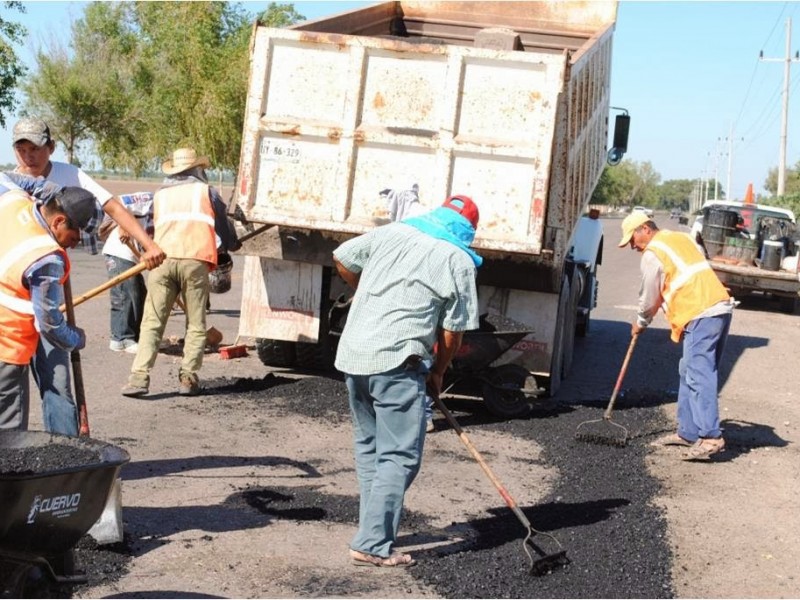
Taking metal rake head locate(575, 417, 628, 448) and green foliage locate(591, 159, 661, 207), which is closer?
metal rake head locate(575, 417, 628, 448)

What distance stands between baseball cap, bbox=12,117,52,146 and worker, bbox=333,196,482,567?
1.75 meters

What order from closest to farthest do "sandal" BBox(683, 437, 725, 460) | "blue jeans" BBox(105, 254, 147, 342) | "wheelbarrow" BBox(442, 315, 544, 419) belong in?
"sandal" BBox(683, 437, 725, 460) < "wheelbarrow" BBox(442, 315, 544, 419) < "blue jeans" BBox(105, 254, 147, 342)

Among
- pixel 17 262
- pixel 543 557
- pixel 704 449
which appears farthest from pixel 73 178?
pixel 704 449

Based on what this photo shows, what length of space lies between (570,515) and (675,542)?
0.60m

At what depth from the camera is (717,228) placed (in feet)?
67.7

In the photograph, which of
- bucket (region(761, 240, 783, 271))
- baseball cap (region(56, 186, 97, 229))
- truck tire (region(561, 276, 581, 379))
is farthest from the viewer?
bucket (region(761, 240, 783, 271))

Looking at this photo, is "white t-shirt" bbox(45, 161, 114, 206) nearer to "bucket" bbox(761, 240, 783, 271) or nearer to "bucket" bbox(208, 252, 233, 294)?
"bucket" bbox(208, 252, 233, 294)

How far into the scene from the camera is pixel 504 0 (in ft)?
44.5

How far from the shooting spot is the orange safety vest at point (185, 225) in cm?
920

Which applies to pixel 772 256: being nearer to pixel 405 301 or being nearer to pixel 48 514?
pixel 405 301

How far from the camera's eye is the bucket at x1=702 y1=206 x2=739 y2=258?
67.2 feet

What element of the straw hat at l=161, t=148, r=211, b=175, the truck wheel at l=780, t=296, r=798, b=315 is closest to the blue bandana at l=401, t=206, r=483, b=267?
the straw hat at l=161, t=148, r=211, b=175

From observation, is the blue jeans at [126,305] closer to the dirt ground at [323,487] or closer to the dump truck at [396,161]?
the dirt ground at [323,487]

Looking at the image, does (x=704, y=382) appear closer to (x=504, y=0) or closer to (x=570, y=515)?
(x=570, y=515)
